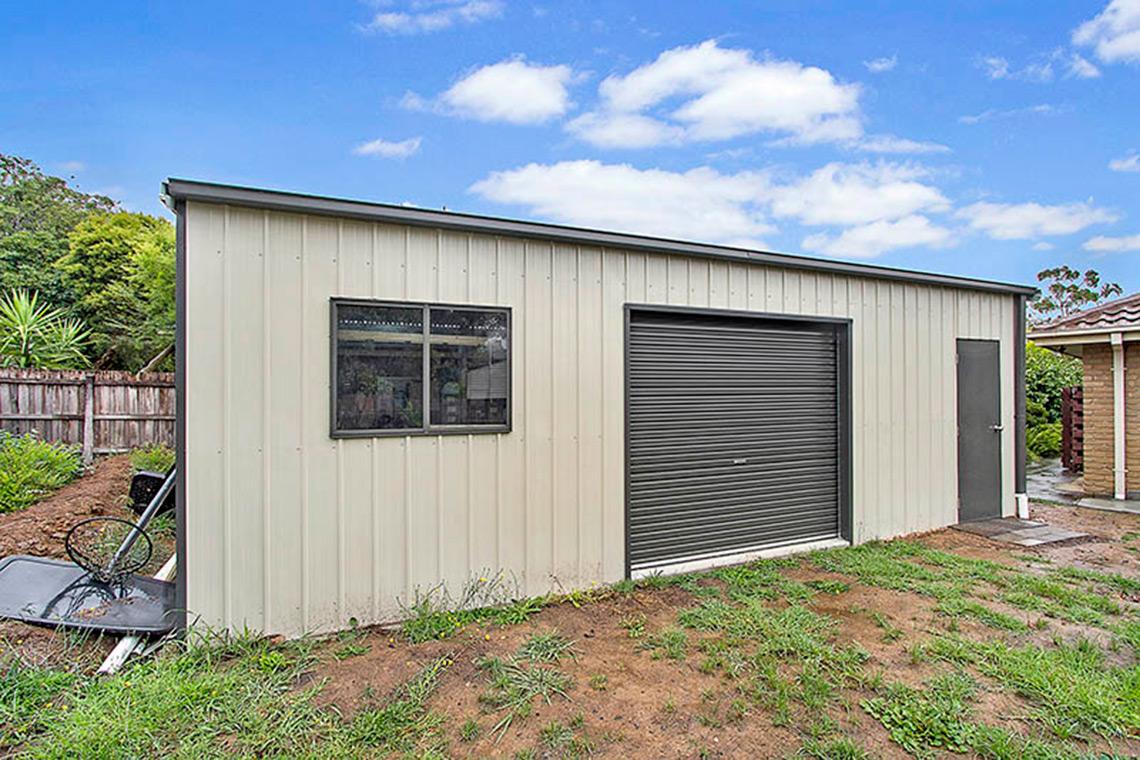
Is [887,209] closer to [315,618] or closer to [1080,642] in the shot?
[1080,642]

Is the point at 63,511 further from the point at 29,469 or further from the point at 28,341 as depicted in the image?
the point at 28,341

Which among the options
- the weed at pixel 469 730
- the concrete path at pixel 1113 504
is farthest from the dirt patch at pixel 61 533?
the concrete path at pixel 1113 504

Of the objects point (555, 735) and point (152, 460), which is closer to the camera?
point (555, 735)

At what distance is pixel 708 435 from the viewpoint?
16.1 feet

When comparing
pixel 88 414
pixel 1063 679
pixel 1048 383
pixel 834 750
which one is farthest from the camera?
pixel 1048 383

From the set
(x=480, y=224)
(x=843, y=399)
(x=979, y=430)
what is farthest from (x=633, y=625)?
(x=979, y=430)

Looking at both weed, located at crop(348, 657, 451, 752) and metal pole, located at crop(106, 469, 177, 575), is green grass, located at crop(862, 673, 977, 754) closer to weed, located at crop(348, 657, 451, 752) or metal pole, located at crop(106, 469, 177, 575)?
weed, located at crop(348, 657, 451, 752)

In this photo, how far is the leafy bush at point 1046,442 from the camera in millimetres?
11602

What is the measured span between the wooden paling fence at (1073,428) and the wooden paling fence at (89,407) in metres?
14.4

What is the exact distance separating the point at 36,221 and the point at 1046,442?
2622 cm

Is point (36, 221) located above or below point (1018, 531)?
above

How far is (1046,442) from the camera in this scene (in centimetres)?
1160

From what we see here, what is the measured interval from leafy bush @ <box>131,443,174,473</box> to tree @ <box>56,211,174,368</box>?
4.34 metres

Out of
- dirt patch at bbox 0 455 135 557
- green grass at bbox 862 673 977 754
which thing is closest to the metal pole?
dirt patch at bbox 0 455 135 557
